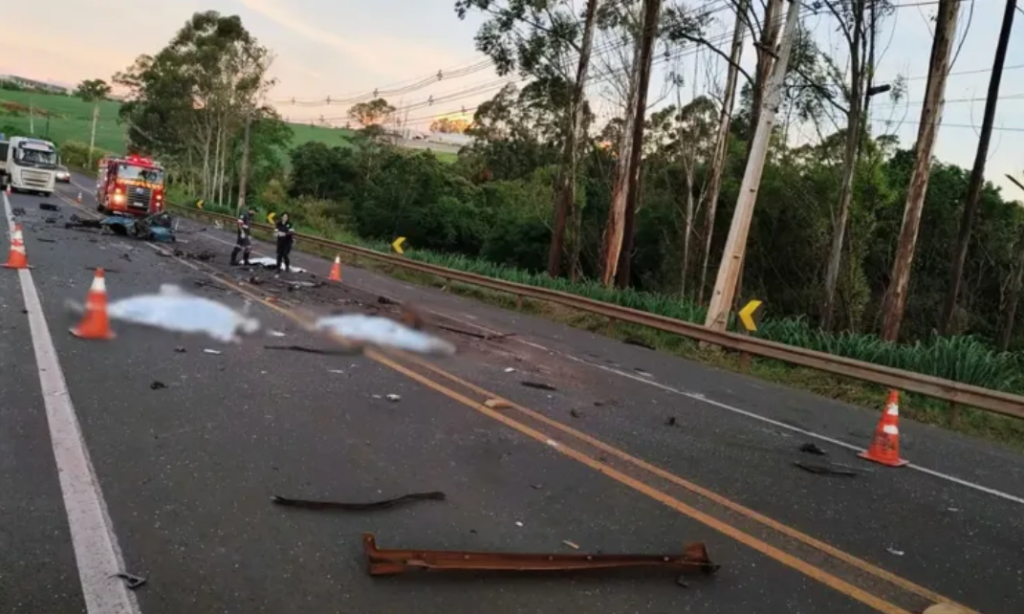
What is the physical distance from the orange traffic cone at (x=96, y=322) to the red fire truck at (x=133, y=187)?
22015 millimetres

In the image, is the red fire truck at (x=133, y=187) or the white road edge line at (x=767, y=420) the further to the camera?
the red fire truck at (x=133, y=187)

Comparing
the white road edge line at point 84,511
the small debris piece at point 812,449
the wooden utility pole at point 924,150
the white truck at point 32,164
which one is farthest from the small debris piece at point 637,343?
the white truck at point 32,164

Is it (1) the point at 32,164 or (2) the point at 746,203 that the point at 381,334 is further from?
(1) the point at 32,164

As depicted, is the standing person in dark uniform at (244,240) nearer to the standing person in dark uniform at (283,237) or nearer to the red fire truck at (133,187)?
the standing person in dark uniform at (283,237)

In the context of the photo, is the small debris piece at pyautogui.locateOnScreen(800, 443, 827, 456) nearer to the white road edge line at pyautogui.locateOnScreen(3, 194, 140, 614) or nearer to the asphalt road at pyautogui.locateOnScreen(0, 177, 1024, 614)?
the asphalt road at pyautogui.locateOnScreen(0, 177, 1024, 614)

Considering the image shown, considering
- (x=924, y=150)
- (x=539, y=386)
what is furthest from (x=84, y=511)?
(x=924, y=150)

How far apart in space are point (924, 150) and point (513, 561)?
15712mm

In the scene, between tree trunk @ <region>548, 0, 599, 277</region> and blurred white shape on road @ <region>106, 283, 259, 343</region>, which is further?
tree trunk @ <region>548, 0, 599, 277</region>

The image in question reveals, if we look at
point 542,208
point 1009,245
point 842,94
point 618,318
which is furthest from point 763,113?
point 542,208

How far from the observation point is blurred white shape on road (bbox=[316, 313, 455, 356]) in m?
10.8

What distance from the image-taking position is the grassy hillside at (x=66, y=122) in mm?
126250

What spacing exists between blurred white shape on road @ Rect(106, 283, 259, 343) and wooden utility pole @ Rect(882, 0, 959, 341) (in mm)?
12962

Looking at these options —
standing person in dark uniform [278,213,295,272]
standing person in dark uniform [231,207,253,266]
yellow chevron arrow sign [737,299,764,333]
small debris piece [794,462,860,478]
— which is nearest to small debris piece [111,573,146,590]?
small debris piece [794,462,860,478]

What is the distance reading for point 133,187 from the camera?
99.5ft
